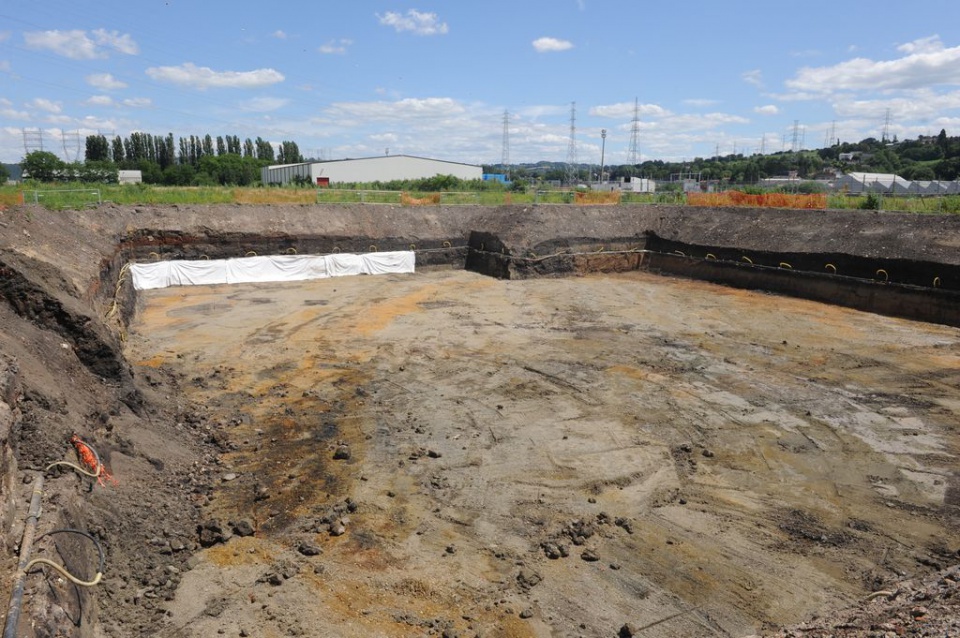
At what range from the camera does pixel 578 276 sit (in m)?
26.3

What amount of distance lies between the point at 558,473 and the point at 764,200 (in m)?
25.9

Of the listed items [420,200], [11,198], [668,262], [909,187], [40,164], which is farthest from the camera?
[40,164]

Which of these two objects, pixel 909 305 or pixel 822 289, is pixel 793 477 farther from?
pixel 822 289

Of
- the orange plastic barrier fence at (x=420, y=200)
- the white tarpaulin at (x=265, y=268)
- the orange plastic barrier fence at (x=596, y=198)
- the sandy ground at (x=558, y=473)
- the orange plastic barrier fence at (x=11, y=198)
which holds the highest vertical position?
the orange plastic barrier fence at (x=596, y=198)

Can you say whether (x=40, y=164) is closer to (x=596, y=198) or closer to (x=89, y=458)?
(x=596, y=198)

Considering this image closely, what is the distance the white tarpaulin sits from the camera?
21.7 metres

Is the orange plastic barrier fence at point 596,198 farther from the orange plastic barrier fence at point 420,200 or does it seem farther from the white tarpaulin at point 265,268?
the white tarpaulin at point 265,268

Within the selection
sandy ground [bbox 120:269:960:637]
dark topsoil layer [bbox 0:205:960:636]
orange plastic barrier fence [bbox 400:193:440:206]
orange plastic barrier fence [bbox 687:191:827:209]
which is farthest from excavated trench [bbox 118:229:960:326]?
orange plastic barrier fence [bbox 687:191:827:209]

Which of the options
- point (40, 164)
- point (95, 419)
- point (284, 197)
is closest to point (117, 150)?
point (40, 164)

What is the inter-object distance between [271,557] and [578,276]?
21169 mm

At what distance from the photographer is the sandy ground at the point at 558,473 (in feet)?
20.1

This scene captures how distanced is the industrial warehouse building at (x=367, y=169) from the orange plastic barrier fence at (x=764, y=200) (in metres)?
34.1

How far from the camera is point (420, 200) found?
1248 inches

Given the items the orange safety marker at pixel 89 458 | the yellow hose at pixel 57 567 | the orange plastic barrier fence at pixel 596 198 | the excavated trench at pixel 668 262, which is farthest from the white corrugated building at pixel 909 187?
the yellow hose at pixel 57 567
